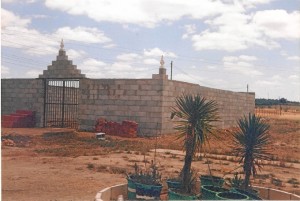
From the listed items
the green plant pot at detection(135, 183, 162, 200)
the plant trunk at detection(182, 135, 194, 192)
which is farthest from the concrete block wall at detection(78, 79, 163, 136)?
the green plant pot at detection(135, 183, 162, 200)

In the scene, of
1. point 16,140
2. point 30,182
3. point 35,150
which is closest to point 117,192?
point 30,182

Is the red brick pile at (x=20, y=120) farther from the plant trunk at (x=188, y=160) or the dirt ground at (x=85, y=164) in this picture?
the plant trunk at (x=188, y=160)

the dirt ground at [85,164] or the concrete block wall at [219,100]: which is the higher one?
the concrete block wall at [219,100]

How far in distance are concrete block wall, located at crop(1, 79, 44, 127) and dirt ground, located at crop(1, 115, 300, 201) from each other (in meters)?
4.81

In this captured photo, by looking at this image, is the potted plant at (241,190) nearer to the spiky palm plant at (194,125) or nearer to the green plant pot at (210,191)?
the green plant pot at (210,191)

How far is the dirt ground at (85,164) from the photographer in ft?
26.4

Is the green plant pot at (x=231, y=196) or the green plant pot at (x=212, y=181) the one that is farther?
the green plant pot at (x=212, y=181)

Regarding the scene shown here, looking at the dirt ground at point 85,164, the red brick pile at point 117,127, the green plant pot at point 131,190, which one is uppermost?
the red brick pile at point 117,127

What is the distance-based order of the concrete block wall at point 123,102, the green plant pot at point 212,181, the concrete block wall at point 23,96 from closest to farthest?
1. the green plant pot at point 212,181
2. the concrete block wall at point 123,102
3. the concrete block wall at point 23,96

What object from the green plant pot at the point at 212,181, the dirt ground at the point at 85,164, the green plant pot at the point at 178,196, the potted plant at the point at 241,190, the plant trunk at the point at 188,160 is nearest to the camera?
the green plant pot at the point at 178,196

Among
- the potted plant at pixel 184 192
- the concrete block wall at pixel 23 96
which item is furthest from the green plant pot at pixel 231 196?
the concrete block wall at pixel 23 96

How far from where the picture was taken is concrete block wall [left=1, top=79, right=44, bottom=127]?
A: 75.2ft

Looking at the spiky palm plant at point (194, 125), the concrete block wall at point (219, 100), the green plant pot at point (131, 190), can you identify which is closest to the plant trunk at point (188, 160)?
the spiky palm plant at point (194, 125)

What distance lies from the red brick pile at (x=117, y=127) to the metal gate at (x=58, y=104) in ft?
10.5
